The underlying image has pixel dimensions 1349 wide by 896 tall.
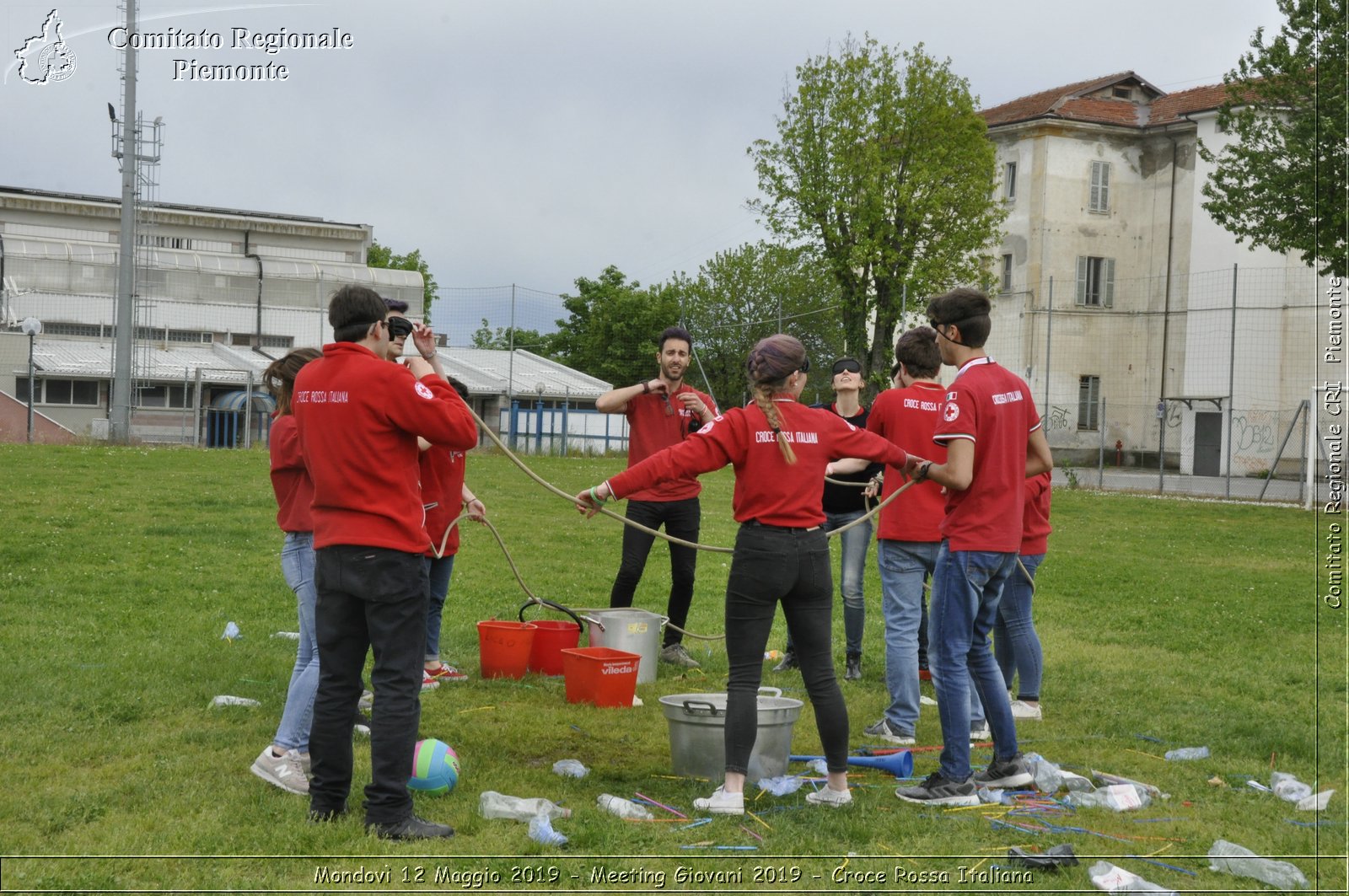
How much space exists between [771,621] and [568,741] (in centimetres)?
159

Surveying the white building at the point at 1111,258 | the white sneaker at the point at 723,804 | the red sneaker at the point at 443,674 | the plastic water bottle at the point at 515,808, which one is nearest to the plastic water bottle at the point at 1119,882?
the white sneaker at the point at 723,804

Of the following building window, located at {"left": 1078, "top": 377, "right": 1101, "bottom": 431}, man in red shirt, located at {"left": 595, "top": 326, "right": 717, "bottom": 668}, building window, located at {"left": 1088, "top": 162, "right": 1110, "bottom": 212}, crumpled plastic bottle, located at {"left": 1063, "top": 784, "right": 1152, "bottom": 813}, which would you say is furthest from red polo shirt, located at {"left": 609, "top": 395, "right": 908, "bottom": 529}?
building window, located at {"left": 1088, "top": 162, "right": 1110, "bottom": 212}

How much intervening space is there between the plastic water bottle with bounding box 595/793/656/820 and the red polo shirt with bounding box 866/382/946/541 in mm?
2149

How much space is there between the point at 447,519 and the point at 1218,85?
39857 millimetres

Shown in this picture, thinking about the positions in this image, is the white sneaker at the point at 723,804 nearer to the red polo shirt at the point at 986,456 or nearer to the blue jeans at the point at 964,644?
the blue jeans at the point at 964,644

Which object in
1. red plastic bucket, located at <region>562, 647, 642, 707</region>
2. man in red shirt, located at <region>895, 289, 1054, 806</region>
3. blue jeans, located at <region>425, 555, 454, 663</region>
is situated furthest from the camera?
blue jeans, located at <region>425, 555, 454, 663</region>

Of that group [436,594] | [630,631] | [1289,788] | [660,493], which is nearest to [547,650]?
[630,631]

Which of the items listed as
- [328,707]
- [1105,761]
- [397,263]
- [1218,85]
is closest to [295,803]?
[328,707]

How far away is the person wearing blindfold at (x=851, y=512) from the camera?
7121 mm

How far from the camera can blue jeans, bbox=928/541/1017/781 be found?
5.09 metres

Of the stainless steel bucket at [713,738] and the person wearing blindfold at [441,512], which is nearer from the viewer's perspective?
the stainless steel bucket at [713,738]

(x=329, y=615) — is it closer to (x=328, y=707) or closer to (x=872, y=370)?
(x=328, y=707)

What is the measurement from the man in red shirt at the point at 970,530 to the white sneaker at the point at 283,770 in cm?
251

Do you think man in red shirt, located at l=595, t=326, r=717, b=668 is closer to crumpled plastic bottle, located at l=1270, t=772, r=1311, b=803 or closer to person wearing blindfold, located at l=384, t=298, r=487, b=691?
person wearing blindfold, located at l=384, t=298, r=487, b=691
